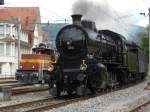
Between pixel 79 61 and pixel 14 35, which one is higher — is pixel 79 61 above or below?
below

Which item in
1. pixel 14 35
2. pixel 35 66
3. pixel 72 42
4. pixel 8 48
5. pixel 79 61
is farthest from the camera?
pixel 14 35

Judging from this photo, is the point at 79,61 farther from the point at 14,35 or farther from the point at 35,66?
the point at 14,35

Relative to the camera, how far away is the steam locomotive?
30.7 metres

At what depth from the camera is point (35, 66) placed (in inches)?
1233

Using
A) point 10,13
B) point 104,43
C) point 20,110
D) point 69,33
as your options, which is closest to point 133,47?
point 104,43

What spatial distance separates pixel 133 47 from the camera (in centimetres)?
3219

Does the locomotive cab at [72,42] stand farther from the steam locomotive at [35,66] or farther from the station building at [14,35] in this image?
the station building at [14,35]

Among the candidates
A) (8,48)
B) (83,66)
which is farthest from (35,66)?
(8,48)

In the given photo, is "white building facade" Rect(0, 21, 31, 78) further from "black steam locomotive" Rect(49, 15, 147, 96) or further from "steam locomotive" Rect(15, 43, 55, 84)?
"black steam locomotive" Rect(49, 15, 147, 96)

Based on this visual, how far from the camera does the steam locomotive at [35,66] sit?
30.7 m

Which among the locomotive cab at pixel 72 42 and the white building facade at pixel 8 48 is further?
the white building facade at pixel 8 48

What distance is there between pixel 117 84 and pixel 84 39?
688 centimetres

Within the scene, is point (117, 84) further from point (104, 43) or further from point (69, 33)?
point (69, 33)

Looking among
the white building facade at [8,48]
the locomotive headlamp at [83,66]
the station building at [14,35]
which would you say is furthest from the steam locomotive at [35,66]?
the white building facade at [8,48]
